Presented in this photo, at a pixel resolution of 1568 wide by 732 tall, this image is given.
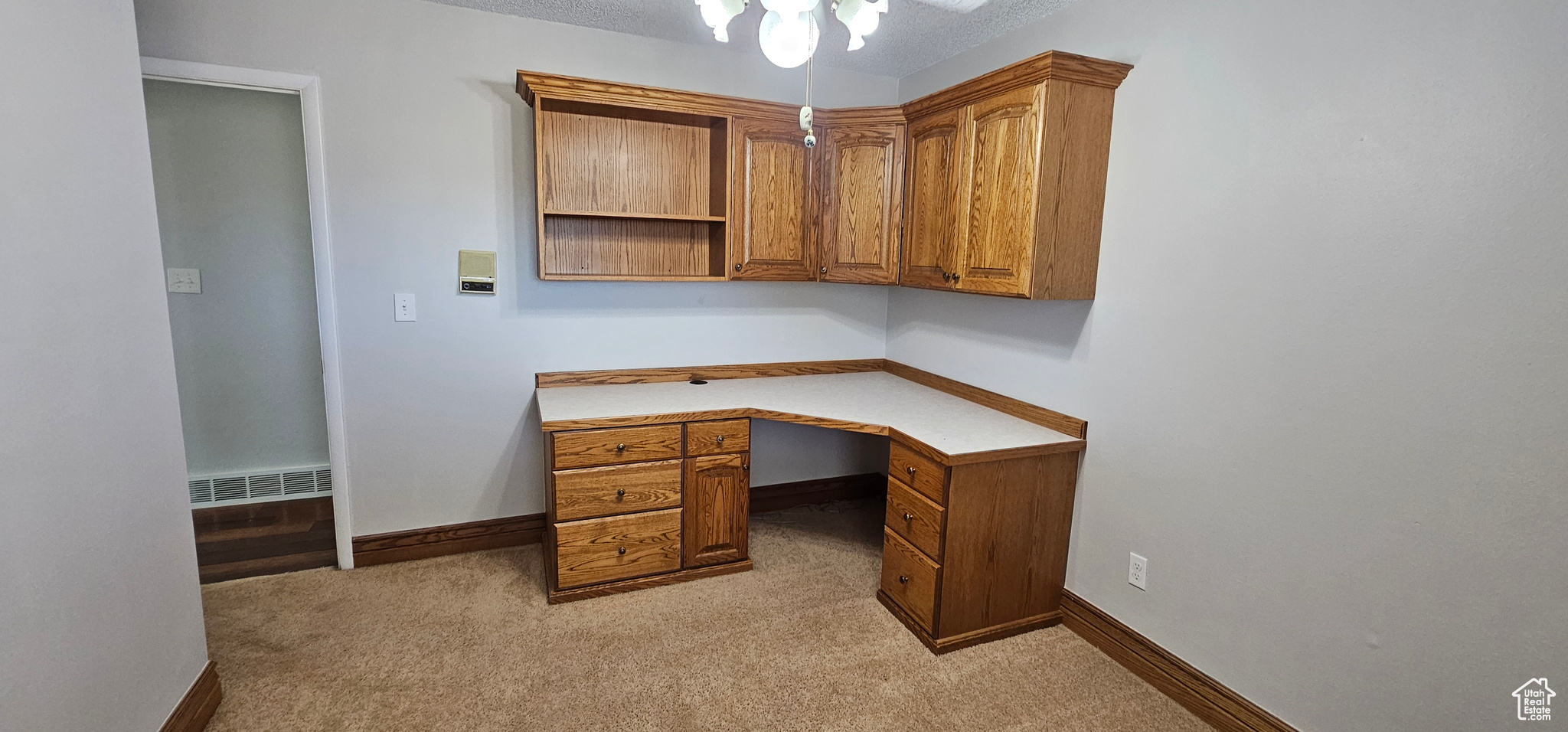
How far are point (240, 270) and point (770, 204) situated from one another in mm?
2759

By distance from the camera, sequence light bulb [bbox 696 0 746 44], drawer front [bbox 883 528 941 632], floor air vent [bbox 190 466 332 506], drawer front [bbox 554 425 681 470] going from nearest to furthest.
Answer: light bulb [bbox 696 0 746 44] < drawer front [bbox 883 528 941 632] < drawer front [bbox 554 425 681 470] < floor air vent [bbox 190 466 332 506]

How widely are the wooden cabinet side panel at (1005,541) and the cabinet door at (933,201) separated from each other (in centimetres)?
78

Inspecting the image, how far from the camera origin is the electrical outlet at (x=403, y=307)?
2826 mm

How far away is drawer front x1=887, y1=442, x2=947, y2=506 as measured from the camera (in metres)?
2.31

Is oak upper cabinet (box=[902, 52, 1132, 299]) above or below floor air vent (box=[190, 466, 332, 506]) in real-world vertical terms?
above

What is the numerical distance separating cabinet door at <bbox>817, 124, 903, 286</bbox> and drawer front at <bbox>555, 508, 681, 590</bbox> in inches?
53.0

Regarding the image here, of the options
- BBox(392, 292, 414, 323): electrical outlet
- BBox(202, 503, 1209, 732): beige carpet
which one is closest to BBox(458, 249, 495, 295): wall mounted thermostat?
BBox(392, 292, 414, 323): electrical outlet

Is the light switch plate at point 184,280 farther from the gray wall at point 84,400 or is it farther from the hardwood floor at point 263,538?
the gray wall at point 84,400

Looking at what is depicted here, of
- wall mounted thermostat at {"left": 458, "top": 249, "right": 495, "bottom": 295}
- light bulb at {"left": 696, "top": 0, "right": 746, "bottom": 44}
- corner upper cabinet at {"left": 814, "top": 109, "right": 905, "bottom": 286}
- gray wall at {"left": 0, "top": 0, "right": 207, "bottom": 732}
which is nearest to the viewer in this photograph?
gray wall at {"left": 0, "top": 0, "right": 207, "bottom": 732}

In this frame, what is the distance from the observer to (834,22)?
271cm

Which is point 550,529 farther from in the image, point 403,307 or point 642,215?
point 642,215

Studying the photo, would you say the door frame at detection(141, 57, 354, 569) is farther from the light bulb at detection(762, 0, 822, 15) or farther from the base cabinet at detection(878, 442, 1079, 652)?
the base cabinet at detection(878, 442, 1079, 652)

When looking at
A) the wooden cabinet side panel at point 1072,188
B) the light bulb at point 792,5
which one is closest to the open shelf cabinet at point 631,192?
the wooden cabinet side panel at point 1072,188

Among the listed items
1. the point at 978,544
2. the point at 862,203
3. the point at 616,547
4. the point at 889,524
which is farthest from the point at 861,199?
the point at 616,547
